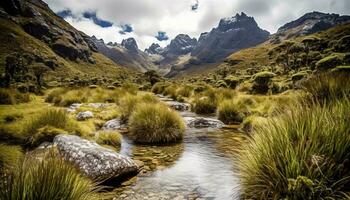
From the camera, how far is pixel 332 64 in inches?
1246

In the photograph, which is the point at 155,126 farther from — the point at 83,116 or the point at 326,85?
the point at 326,85

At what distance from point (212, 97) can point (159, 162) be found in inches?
442

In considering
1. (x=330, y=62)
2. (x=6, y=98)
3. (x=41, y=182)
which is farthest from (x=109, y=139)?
(x=330, y=62)

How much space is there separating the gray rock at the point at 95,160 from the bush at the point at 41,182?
2190 millimetres

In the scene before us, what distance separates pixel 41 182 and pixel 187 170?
13.8 feet

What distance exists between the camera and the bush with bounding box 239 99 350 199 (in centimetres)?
360

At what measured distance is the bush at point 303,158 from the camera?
360 cm

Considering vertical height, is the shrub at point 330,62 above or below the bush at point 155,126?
above

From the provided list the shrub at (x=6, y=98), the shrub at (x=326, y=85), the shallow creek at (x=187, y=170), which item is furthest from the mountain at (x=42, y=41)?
the shrub at (x=326, y=85)

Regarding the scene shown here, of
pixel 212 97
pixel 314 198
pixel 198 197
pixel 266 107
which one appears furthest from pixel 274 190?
pixel 212 97

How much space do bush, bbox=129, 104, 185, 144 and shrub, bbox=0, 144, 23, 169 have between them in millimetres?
3758

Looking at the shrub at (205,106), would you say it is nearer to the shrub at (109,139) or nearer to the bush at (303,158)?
the shrub at (109,139)

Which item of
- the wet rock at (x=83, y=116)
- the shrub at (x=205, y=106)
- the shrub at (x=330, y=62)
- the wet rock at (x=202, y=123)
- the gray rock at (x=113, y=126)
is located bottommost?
the gray rock at (x=113, y=126)

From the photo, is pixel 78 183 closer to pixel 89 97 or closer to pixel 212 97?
pixel 212 97
